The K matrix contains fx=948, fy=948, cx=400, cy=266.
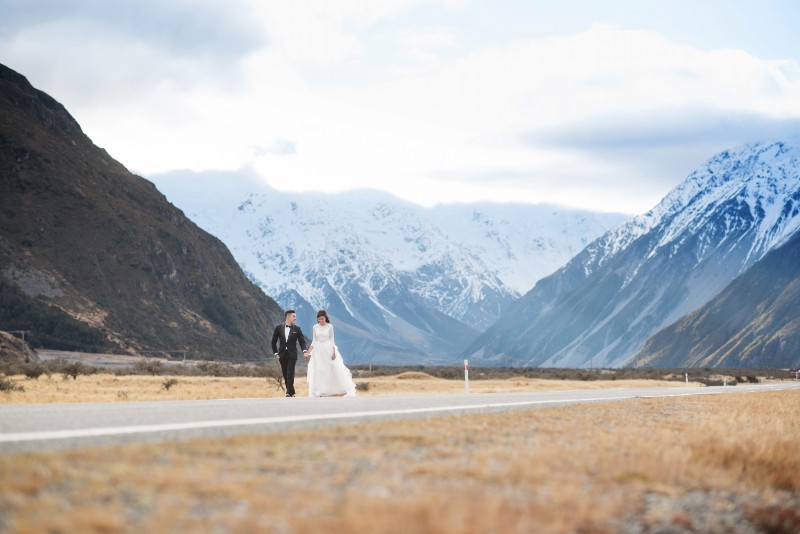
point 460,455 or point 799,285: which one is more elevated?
point 799,285

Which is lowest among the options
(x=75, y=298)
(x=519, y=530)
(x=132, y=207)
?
(x=519, y=530)

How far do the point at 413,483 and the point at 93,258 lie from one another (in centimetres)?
11427

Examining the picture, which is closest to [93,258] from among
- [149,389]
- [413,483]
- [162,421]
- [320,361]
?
[149,389]

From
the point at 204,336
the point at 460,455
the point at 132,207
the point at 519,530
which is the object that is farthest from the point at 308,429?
the point at 132,207

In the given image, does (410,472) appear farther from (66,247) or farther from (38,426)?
(66,247)

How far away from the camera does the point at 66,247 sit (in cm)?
11381

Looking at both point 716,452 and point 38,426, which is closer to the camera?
point 38,426

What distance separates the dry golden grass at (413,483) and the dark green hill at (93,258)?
330 ft

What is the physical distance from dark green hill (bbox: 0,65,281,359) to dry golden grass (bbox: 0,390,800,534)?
330 feet

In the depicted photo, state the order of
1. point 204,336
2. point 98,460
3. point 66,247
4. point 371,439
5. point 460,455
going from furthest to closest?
1. point 204,336
2. point 66,247
3. point 371,439
4. point 460,455
5. point 98,460

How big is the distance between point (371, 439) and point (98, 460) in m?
3.14

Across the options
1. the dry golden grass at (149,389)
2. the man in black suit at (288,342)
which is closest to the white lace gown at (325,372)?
the man in black suit at (288,342)

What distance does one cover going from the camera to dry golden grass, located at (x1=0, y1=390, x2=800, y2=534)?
5.75 meters

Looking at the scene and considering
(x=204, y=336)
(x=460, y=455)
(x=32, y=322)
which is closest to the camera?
(x=460, y=455)
